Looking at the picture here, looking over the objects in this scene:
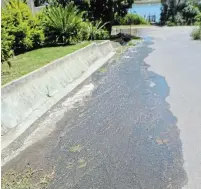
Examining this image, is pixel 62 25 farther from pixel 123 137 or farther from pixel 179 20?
pixel 179 20

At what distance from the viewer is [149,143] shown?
5754mm

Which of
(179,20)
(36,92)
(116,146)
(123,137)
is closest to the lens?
(116,146)

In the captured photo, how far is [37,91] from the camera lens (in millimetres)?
7930

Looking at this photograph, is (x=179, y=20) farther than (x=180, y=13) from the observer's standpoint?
No

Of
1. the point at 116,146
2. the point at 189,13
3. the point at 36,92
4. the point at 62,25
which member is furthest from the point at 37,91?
the point at 189,13

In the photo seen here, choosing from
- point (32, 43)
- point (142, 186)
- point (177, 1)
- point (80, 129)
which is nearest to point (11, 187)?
point (142, 186)

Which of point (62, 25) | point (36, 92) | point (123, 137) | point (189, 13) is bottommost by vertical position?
point (189, 13)

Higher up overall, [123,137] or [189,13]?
[123,137]

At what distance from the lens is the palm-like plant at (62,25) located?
1577cm

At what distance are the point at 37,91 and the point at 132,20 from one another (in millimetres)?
34746

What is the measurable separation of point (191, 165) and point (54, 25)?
40.1 feet

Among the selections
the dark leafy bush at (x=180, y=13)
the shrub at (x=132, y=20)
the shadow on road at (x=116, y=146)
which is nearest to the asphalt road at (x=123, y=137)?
the shadow on road at (x=116, y=146)

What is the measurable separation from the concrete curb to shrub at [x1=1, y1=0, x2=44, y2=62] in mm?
2637

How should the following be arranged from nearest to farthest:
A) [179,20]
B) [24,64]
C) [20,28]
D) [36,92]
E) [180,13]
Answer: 1. [36,92]
2. [24,64]
3. [20,28]
4. [179,20]
5. [180,13]
